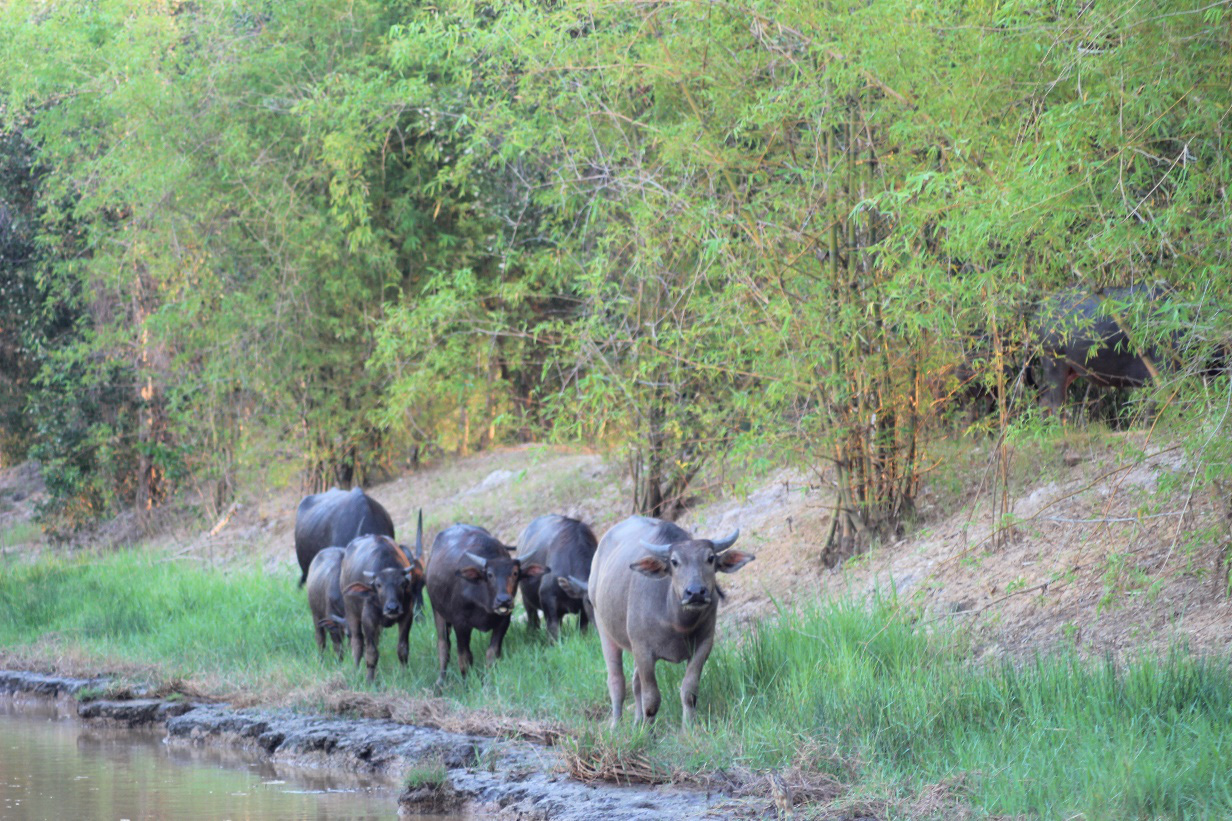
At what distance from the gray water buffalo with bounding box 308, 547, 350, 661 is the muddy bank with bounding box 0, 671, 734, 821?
99 centimetres

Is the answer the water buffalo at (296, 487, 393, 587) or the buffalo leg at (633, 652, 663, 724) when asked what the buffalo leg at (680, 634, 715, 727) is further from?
the water buffalo at (296, 487, 393, 587)

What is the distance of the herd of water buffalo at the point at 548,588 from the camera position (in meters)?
6.41

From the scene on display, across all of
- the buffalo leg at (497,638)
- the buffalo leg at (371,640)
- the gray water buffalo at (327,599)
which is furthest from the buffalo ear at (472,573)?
the gray water buffalo at (327,599)

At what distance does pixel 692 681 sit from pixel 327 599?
3.55 metres

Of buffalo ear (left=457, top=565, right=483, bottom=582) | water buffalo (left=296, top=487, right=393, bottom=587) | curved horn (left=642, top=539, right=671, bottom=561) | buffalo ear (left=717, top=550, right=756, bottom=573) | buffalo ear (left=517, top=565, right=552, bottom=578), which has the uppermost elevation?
curved horn (left=642, top=539, right=671, bottom=561)

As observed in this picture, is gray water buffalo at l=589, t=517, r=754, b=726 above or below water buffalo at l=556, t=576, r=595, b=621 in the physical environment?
above

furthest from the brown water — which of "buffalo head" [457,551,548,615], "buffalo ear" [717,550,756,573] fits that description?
"buffalo ear" [717,550,756,573]

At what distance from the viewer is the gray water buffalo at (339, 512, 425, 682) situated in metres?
8.16

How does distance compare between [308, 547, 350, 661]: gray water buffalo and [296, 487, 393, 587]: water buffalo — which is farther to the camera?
Answer: [296, 487, 393, 587]: water buffalo

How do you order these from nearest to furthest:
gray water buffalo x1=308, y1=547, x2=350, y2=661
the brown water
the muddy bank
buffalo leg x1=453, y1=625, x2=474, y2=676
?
the muddy bank < the brown water < buffalo leg x1=453, y1=625, x2=474, y2=676 < gray water buffalo x1=308, y1=547, x2=350, y2=661

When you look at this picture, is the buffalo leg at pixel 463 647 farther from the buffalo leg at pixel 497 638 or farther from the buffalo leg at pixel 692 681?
the buffalo leg at pixel 692 681

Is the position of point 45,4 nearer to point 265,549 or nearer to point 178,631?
point 265,549

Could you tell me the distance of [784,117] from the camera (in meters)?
8.56

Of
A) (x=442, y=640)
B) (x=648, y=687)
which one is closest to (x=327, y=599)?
(x=442, y=640)
